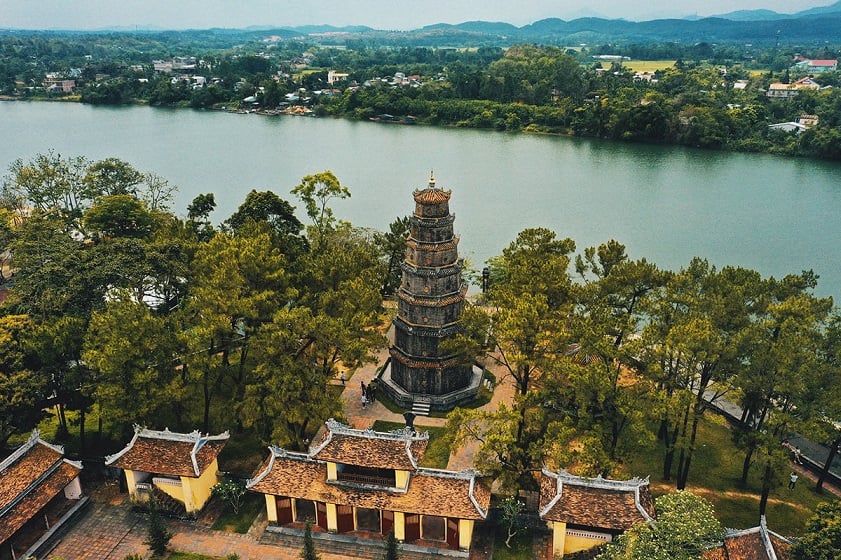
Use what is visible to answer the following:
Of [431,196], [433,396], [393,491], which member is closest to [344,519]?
[393,491]

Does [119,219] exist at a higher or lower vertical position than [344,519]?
higher

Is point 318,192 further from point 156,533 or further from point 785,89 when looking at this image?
point 785,89

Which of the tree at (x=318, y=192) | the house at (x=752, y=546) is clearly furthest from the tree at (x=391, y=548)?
the tree at (x=318, y=192)

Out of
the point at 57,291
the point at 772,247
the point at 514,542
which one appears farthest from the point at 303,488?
the point at 772,247

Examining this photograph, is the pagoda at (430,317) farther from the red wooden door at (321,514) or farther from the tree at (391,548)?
the tree at (391,548)

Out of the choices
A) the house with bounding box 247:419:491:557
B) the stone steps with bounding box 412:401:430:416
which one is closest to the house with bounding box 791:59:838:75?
the stone steps with bounding box 412:401:430:416

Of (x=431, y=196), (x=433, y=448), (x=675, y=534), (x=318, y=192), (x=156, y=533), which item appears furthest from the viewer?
(x=318, y=192)
